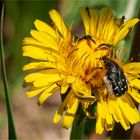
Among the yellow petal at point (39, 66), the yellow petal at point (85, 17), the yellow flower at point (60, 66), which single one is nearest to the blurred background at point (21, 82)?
the yellow petal at point (85, 17)

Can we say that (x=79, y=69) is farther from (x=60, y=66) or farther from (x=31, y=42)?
(x=31, y=42)

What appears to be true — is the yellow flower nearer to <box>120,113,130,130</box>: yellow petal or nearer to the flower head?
the flower head

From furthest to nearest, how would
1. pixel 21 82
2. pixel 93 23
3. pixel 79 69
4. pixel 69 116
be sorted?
pixel 21 82 → pixel 93 23 → pixel 79 69 → pixel 69 116

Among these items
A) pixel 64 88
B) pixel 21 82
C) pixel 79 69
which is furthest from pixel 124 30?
pixel 21 82

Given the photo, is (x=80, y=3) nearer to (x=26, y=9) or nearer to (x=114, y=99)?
(x=26, y=9)

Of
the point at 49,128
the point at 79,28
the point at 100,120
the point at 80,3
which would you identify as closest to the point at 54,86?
the point at 100,120
